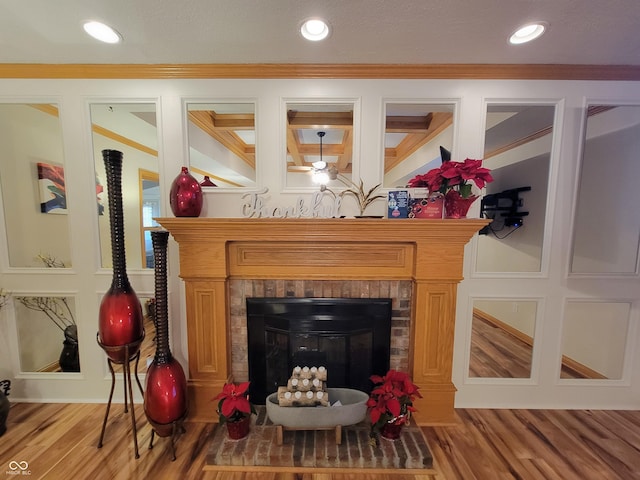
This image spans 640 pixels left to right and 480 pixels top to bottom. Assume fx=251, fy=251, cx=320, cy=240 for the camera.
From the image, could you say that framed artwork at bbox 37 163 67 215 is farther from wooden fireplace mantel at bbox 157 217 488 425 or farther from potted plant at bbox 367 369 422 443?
potted plant at bbox 367 369 422 443

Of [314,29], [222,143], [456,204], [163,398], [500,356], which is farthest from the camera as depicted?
[500,356]

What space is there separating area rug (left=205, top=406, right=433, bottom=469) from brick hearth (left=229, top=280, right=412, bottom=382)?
0.47 m

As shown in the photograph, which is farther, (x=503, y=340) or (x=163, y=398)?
(x=503, y=340)

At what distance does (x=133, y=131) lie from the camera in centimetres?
214

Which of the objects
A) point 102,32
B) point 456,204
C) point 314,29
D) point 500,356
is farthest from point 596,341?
point 102,32

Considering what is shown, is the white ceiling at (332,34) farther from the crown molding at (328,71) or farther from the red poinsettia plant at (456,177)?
the red poinsettia plant at (456,177)

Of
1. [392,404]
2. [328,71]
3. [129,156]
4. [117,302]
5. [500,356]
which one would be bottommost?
[500,356]

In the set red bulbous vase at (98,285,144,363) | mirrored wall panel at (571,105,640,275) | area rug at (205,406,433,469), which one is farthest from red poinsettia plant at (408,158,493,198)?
red bulbous vase at (98,285,144,363)

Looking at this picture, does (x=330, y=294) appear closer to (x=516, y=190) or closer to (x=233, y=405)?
(x=233, y=405)

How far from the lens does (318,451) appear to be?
4.78ft

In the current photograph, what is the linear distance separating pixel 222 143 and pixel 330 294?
1.58m

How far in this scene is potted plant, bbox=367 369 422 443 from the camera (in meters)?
1.49

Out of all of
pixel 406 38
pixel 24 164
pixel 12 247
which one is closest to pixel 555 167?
pixel 406 38

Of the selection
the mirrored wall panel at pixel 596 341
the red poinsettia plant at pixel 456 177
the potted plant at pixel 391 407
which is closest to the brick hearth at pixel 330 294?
the potted plant at pixel 391 407
